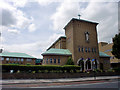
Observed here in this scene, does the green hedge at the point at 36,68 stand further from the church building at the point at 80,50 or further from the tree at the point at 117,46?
the tree at the point at 117,46

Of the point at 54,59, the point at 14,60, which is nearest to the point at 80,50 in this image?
the point at 54,59

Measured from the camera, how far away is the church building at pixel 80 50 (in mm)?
30984

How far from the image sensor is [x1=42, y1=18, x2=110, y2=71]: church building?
102 feet

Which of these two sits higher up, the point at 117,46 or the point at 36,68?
the point at 117,46

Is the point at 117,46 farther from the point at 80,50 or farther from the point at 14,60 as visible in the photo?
the point at 14,60

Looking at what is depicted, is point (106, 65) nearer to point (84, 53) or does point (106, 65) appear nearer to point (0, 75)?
point (84, 53)

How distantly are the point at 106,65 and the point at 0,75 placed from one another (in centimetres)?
3182

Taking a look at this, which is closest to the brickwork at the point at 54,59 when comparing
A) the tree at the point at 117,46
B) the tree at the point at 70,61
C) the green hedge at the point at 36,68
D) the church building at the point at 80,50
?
the church building at the point at 80,50

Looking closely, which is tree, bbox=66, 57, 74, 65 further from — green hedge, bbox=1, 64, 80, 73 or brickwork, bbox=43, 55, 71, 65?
green hedge, bbox=1, 64, 80, 73

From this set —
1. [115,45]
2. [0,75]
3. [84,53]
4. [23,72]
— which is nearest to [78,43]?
[84,53]

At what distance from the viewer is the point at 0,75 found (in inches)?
715

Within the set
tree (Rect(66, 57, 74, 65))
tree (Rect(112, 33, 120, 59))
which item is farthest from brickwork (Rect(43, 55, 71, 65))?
tree (Rect(112, 33, 120, 59))

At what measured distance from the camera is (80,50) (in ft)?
106

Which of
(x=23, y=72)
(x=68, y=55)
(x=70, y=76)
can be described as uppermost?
(x=68, y=55)
